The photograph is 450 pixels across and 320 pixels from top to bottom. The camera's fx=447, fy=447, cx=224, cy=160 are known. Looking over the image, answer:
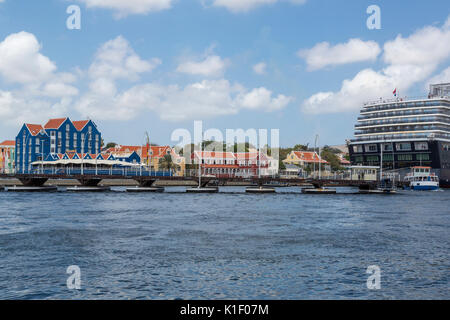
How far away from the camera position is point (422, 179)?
332ft

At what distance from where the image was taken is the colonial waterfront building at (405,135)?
109938 mm

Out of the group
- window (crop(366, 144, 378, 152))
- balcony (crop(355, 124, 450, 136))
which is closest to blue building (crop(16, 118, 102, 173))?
window (crop(366, 144, 378, 152))

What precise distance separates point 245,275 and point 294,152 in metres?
159

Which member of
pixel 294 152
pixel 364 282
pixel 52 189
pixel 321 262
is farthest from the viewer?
pixel 294 152

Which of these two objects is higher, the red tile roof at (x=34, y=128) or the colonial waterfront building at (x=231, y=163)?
the red tile roof at (x=34, y=128)

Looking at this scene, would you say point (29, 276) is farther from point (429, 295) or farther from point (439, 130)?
point (439, 130)

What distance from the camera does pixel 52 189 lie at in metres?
80.9

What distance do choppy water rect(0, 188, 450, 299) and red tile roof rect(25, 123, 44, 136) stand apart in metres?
103

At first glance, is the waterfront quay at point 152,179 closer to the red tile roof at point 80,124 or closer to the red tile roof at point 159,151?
the red tile roof at point 159,151

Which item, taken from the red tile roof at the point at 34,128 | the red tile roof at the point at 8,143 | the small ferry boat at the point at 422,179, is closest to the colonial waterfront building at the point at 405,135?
the small ferry boat at the point at 422,179

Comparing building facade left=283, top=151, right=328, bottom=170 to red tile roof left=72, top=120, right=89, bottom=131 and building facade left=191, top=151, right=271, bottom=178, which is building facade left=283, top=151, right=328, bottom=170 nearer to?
building facade left=191, top=151, right=271, bottom=178

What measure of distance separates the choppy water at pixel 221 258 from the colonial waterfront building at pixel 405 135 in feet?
271

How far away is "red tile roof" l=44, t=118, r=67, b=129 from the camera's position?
131625 mm
